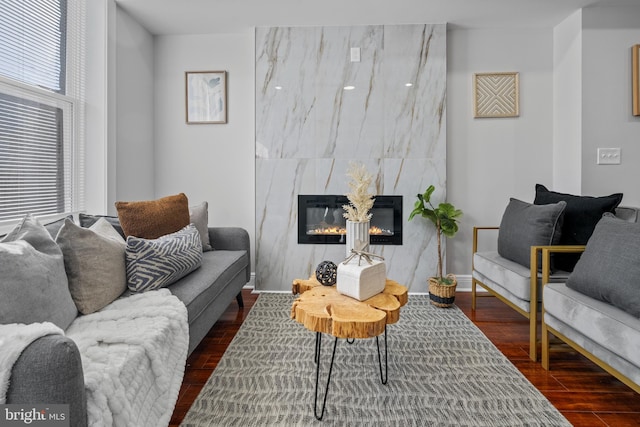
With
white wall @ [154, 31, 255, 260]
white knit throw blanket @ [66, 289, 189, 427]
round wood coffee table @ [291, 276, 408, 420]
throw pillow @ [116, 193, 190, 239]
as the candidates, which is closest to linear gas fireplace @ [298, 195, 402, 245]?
white wall @ [154, 31, 255, 260]

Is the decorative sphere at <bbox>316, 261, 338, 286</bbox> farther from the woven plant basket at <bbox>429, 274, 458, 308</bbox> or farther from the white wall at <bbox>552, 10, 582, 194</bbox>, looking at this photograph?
the white wall at <bbox>552, 10, 582, 194</bbox>

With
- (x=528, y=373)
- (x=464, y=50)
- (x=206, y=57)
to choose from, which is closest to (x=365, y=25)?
(x=464, y=50)

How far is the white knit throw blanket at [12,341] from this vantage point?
2.96 feet

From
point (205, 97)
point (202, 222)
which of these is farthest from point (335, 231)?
point (205, 97)

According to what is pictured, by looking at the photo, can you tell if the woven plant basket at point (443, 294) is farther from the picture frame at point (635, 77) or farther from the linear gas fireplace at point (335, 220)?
the picture frame at point (635, 77)

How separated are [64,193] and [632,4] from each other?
4.93 m

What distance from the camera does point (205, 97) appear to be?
3650 millimetres

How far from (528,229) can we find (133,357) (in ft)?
7.89

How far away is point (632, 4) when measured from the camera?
304 cm

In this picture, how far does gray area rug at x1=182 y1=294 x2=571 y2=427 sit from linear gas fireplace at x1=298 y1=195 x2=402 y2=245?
1.11 m

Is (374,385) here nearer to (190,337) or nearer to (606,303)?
(190,337)

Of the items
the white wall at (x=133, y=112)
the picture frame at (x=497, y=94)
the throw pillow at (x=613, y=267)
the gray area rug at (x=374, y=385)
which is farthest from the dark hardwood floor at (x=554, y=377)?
the picture frame at (x=497, y=94)

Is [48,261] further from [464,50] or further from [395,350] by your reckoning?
[464,50]

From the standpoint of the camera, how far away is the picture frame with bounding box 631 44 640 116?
302cm
